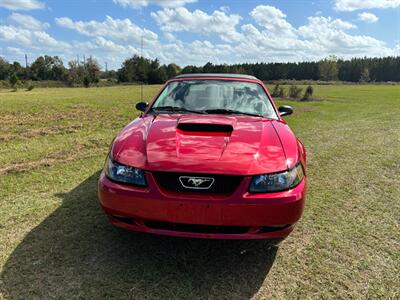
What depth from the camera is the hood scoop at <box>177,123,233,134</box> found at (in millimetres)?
3146

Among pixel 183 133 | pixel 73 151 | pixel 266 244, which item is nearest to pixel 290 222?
pixel 266 244

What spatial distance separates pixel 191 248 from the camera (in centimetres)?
314

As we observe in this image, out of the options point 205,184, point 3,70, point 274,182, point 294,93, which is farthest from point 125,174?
point 3,70

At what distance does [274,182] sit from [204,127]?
2.95ft

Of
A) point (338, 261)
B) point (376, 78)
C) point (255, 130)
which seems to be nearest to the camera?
point (338, 261)

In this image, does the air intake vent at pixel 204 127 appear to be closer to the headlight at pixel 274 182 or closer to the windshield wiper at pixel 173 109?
the windshield wiper at pixel 173 109

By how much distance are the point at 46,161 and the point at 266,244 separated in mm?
4159

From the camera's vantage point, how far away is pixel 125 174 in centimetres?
270

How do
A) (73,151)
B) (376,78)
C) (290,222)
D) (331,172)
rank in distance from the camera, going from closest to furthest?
1. (290,222)
2. (331,172)
3. (73,151)
4. (376,78)

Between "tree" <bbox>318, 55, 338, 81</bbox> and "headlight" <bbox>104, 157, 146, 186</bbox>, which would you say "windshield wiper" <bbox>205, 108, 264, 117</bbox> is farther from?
"tree" <bbox>318, 55, 338, 81</bbox>

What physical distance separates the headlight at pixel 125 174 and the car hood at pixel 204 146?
49 millimetres

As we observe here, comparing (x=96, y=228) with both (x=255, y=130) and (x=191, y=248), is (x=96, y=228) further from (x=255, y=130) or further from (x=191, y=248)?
(x=255, y=130)

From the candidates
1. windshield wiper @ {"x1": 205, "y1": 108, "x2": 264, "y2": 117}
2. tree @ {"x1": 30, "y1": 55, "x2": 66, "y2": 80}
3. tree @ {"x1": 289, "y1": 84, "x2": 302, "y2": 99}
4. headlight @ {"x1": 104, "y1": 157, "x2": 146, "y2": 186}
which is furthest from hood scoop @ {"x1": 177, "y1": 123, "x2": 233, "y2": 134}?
tree @ {"x1": 30, "y1": 55, "x2": 66, "y2": 80}

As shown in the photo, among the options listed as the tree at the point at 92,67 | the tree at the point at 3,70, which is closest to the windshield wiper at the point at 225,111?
the tree at the point at 92,67
